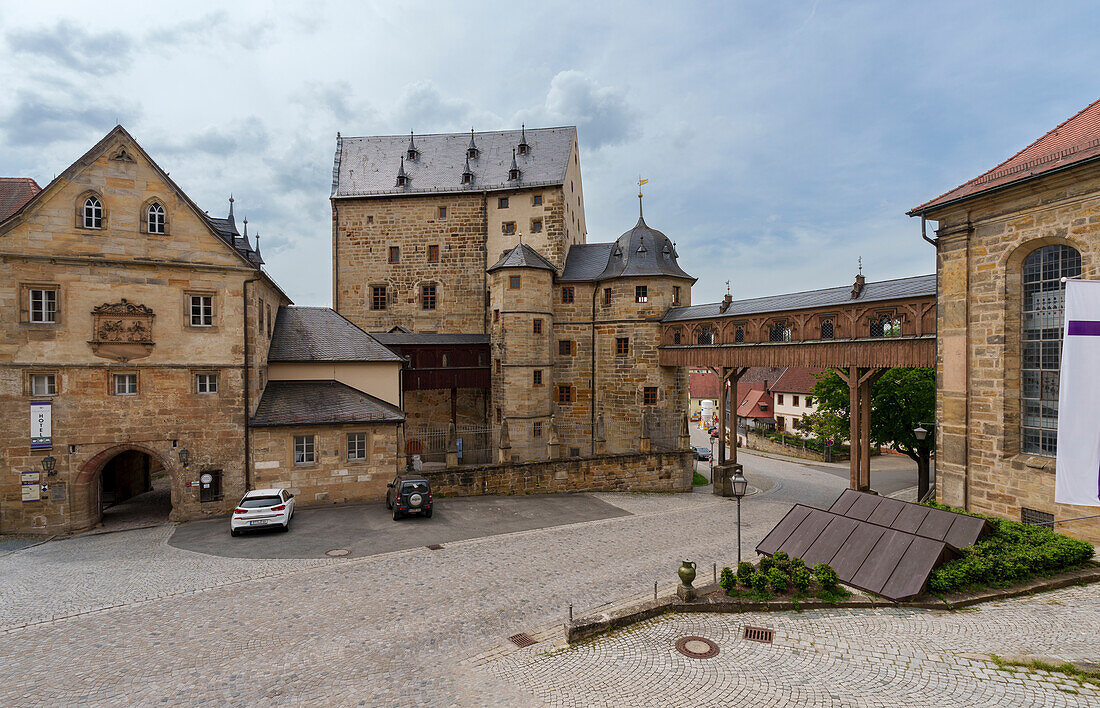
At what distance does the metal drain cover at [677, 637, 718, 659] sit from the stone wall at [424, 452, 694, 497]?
503 inches

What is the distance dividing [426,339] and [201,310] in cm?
1172

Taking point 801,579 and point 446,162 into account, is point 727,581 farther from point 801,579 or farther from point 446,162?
point 446,162

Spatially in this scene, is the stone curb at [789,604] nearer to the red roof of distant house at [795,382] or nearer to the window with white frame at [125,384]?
the window with white frame at [125,384]

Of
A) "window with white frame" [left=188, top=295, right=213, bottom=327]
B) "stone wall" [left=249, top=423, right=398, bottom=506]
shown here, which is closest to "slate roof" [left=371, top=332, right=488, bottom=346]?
"stone wall" [left=249, top=423, right=398, bottom=506]

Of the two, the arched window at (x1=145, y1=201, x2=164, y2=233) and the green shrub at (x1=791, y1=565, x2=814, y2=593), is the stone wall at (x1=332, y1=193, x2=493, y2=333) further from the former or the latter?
the green shrub at (x1=791, y1=565, x2=814, y2=593)

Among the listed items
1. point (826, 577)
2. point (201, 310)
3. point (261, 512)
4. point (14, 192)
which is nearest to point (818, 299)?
point (826, 577)

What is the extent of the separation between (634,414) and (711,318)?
6.51m

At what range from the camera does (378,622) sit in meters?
9.56

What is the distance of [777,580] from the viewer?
981 centimetres

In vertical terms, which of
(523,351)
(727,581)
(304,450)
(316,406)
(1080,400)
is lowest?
(727,581)

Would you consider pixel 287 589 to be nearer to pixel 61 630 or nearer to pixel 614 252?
pixel 61 630

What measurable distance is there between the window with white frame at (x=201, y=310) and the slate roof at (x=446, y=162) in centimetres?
1655

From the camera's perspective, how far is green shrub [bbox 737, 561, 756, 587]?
33.0 ft

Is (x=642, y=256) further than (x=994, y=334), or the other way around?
(x=642, y=256)
